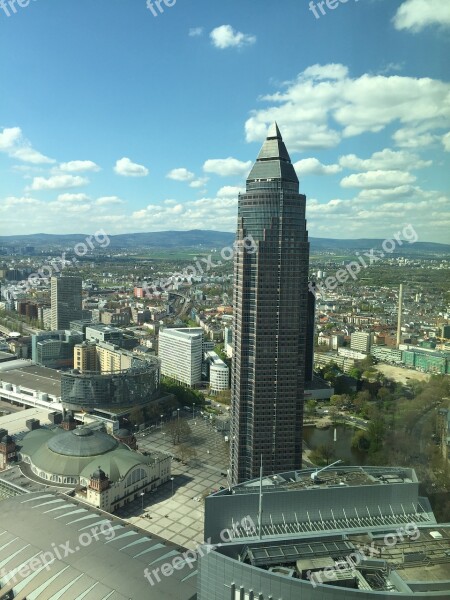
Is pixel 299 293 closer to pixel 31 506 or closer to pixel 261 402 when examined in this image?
pixel 261 402

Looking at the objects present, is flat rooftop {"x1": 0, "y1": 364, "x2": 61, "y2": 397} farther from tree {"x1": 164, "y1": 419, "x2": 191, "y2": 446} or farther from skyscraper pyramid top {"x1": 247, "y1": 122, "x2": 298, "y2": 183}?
skyscraper pyramid top {"x1": 247, "y1": 122, "x2": 298, "y2": 183}

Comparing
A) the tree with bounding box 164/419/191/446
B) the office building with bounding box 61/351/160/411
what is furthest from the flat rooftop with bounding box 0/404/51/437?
the tree with bounding box 164/419/191/446

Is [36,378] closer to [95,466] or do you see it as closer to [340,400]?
[95,466]

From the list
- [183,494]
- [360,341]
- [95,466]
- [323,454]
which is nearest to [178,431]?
[183,494]

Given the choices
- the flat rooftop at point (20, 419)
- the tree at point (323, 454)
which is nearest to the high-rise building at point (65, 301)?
the flat rooftop at point (20, 419)

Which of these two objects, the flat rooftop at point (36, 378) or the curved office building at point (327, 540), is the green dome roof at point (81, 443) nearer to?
the flat rooftop at point (36, 378)

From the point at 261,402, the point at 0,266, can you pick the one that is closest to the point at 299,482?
the point at 261,402
